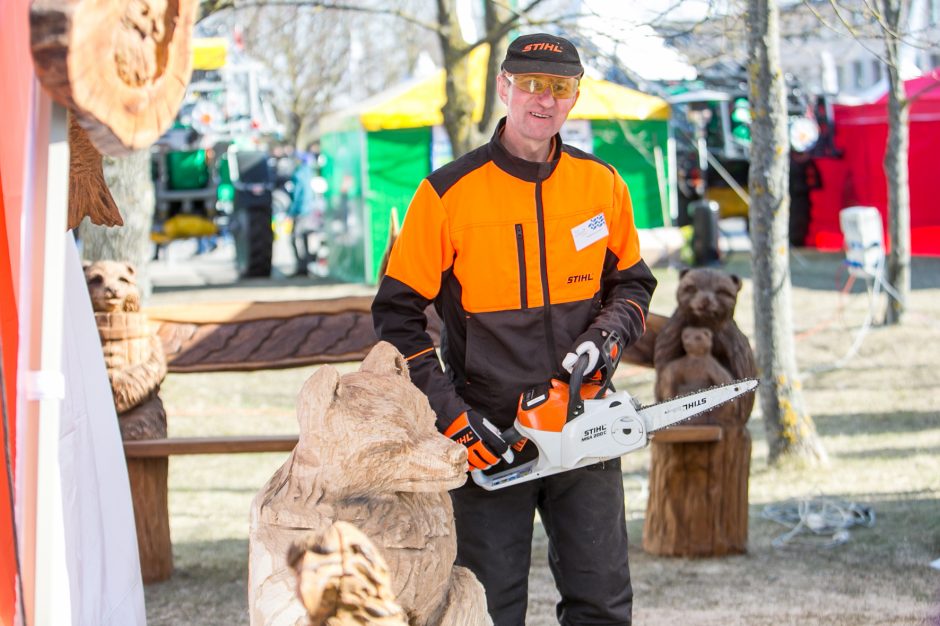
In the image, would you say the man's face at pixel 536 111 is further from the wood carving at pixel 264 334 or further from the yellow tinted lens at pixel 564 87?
the wood carving at pixel 264 334

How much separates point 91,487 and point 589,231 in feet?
4.28

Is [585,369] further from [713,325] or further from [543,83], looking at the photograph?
[713,325]

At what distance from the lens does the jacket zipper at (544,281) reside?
2.70 metres

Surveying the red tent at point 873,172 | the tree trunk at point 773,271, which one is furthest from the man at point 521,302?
the red tent at point 873,172

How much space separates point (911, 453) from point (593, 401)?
389 centimetres

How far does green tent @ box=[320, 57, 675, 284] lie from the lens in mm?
13375

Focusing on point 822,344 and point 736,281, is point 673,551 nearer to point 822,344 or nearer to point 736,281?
point 736,281

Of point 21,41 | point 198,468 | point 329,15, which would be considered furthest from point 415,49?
point 21,41

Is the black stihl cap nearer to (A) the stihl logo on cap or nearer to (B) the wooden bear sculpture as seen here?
(A) the stihl logo on cap

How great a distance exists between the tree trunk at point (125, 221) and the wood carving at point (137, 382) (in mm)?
2989

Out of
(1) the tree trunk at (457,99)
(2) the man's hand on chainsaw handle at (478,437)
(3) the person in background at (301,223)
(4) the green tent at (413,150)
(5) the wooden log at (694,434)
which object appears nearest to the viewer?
(2) the man's hand on chainsaw handle at (478,437)

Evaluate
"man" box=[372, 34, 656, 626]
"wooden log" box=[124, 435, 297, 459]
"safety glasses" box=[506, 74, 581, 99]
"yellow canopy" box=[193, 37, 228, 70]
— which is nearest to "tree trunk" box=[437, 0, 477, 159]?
"wooden log" box=[124, 435, 297, 459]

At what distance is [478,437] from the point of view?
2547 millimetres

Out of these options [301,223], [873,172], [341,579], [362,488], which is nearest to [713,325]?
[362,488]
